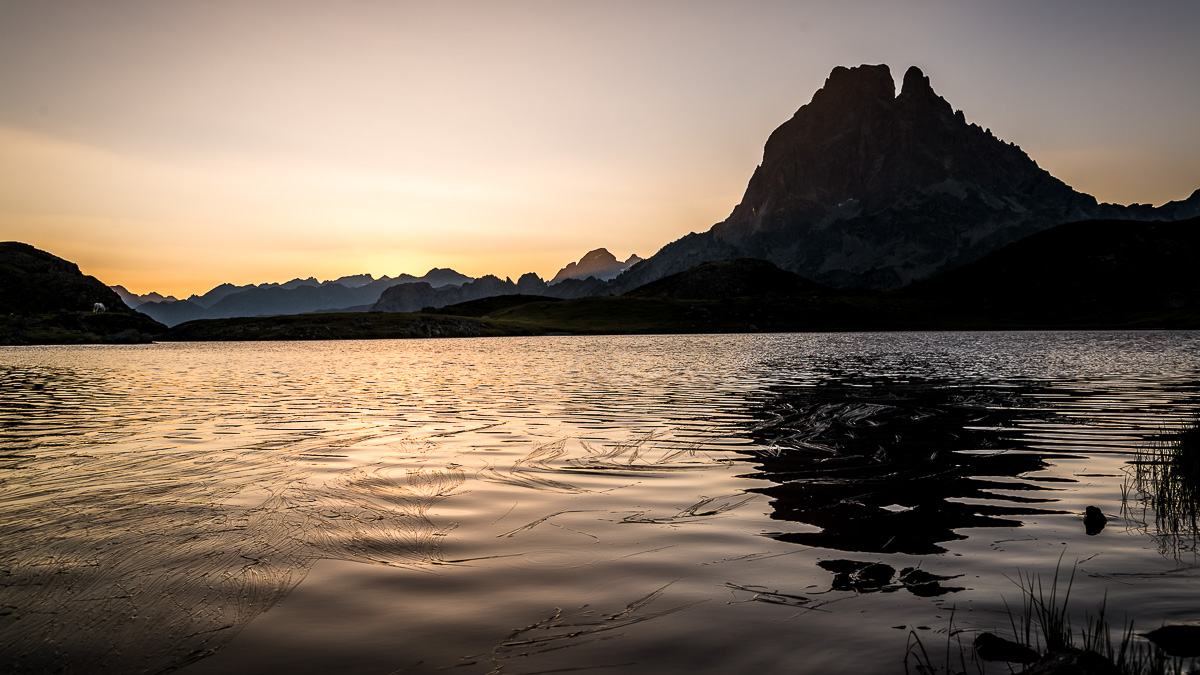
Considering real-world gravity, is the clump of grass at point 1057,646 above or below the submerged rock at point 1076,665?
below

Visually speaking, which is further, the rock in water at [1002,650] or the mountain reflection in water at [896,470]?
the mountain reflection in water at [896,470]

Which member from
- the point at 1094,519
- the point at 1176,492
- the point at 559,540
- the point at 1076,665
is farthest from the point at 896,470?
the point at 1076,665

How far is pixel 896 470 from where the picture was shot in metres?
17.3

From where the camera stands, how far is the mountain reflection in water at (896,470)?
478 inches

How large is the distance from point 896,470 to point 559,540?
10.1 meters

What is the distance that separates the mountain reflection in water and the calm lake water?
117 millimetres

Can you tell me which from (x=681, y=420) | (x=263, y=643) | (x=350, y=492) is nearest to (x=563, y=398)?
(x=681, y=420)

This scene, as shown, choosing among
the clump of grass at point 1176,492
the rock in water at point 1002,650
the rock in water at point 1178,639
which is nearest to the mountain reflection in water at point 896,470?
the clump of grass at point 1176,492

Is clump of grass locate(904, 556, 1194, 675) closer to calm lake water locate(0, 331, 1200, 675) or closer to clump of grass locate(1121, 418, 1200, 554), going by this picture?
calm lake water locate(0, 331, 1200, 675)

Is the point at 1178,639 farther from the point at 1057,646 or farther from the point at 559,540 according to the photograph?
the point at 559,540

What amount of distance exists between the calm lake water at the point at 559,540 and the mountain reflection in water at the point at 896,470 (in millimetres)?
117

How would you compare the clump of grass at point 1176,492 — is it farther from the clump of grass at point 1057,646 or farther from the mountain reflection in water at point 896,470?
the clump of grass at point 1057,646

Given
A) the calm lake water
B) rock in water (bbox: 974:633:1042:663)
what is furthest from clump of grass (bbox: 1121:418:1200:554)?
rock in water (bbox: 974:633:1042:663)

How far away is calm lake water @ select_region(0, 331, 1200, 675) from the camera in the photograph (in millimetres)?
7469
